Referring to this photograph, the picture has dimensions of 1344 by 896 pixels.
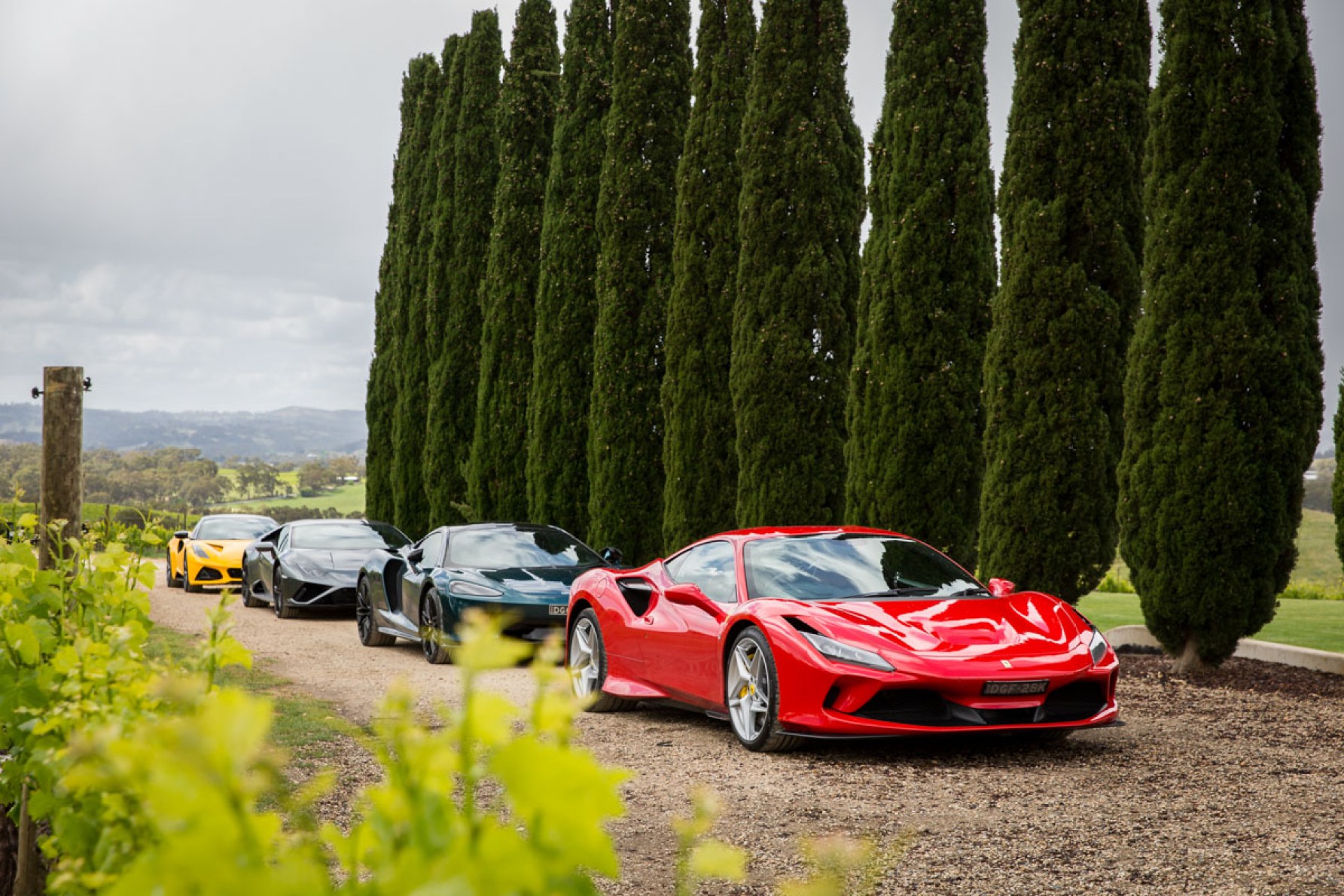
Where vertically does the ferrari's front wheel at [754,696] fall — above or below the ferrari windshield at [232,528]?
above

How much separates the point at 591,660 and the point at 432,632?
140 inches

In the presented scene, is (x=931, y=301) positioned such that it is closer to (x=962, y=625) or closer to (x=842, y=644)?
(x=962, y=625)

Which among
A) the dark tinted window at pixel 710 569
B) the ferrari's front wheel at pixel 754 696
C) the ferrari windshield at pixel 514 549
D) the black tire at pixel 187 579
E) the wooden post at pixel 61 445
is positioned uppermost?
the wooden post at pixel 61 445

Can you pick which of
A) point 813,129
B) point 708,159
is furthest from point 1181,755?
point 708,159

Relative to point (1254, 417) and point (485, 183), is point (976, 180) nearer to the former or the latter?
point (1254, 417)

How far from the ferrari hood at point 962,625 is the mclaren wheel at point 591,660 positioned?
241cm

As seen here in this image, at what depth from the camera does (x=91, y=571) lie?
4.31 metres

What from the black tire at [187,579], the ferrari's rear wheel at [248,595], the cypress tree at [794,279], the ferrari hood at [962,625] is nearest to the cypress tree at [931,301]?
the cypress tree at [794,279]

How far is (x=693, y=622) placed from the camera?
27.5ft

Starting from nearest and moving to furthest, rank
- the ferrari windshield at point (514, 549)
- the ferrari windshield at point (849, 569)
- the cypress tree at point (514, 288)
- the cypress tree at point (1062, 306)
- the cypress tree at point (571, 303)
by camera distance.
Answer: the ferrari windshield at point (849, 569) < the cypress tree at point (1062, 306) < the ferrari windshield at point (514, 549) < the cypress tree at point (571, 303) < the cypress tree at point (514, 288)

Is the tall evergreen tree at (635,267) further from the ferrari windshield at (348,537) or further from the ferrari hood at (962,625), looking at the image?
the ferrari hood at (962,625)

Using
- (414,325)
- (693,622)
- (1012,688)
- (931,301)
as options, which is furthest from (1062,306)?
(414,325)

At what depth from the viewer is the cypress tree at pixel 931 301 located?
1394cm

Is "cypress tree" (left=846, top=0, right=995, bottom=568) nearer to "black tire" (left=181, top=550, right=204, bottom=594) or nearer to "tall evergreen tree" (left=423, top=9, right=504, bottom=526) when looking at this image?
"tall evergreen tree" (left=423, top=9, right=504, bottom=526)
